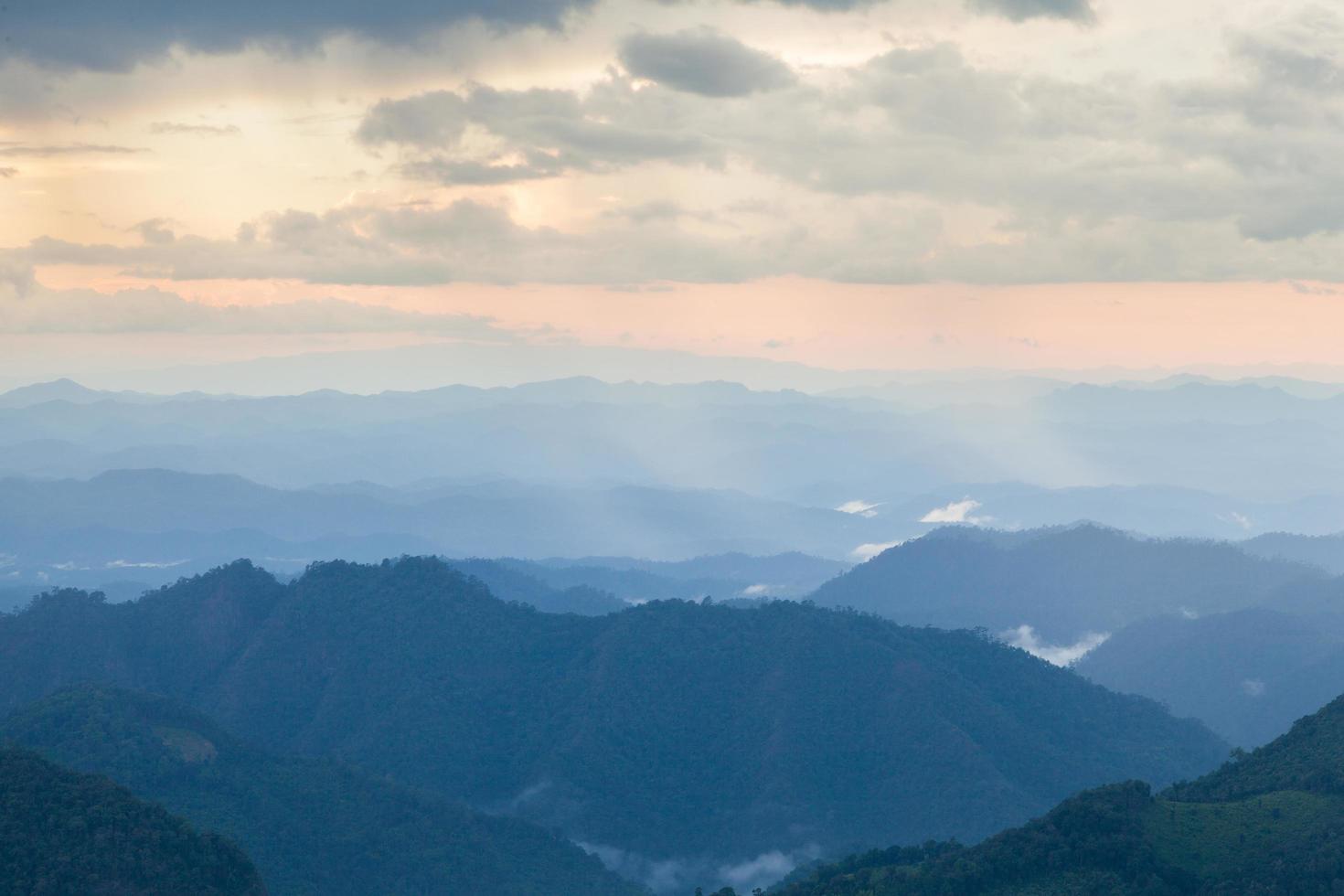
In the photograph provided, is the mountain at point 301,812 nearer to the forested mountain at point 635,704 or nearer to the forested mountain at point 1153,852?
the forested mountain at point 635,704

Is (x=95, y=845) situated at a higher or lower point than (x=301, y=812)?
higher

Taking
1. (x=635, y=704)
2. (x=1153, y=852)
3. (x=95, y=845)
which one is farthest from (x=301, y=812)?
(x=1153, y=852)

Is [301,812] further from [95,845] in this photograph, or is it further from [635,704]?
[635,704]

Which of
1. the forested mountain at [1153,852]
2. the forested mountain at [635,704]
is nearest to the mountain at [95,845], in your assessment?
the forested mountain at [1153,852]

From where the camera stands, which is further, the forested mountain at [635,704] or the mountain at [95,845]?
the forested mountain at [635,704]

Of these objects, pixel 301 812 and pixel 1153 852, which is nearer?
pixel 1153 852

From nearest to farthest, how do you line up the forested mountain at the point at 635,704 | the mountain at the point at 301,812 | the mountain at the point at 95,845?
the mountain at the point at 95,845 < the mountain at the point at 301,812 < the forested mountain at the point at 635,704
